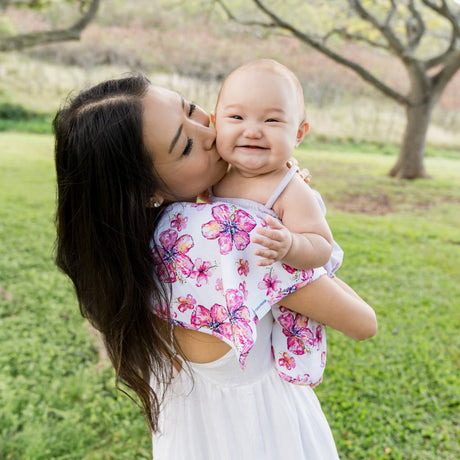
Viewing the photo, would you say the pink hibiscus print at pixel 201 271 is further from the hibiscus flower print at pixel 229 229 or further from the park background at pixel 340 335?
the park background at pixel 340 335

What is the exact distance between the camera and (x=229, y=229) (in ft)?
3.34

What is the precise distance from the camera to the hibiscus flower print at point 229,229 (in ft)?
3.31

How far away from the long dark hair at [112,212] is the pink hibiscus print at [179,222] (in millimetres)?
73

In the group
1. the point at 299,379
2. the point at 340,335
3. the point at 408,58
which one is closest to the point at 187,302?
the point at 299,379

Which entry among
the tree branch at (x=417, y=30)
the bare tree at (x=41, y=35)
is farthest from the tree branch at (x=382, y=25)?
the bare tree at (x=41, y=35)

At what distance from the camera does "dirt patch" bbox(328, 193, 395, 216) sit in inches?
261

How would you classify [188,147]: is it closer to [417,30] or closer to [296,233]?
[296,233]

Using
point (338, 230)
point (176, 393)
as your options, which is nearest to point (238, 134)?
point (176, 393)

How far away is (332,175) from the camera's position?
9.12m

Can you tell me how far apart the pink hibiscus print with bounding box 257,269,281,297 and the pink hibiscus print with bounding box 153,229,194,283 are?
16cm

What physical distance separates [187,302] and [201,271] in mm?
83

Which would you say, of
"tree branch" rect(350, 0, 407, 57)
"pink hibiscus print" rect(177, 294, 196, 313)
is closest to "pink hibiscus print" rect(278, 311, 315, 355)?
"pink hibiscus print" rect(177, 294, 196, 313)

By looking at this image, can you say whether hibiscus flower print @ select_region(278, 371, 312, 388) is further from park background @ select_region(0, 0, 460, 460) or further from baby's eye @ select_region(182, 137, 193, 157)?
park background @ select_region(0, 0, 460, 460)

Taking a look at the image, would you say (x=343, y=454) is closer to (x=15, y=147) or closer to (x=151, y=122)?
(x=151, y=122)
